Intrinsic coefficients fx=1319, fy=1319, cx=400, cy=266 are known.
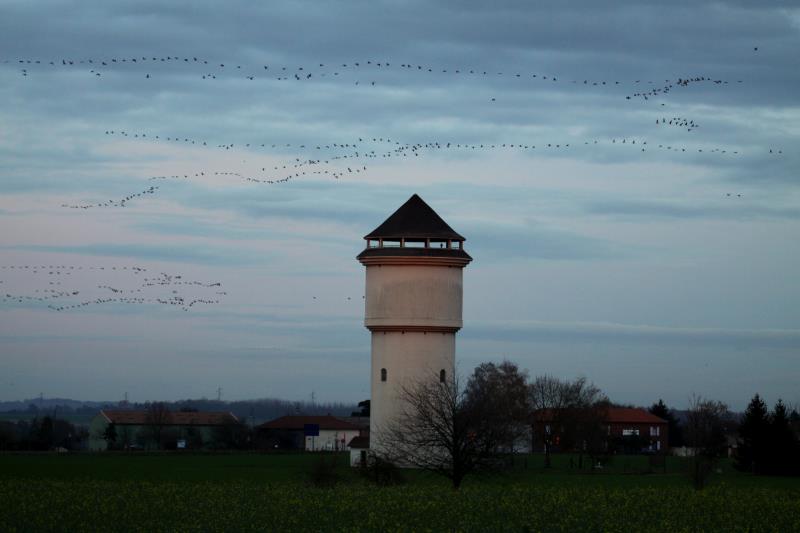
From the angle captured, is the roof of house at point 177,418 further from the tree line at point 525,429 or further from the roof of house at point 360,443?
the roof of house at point 360,443

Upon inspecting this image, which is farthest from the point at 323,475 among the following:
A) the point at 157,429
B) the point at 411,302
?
the point at 157,429

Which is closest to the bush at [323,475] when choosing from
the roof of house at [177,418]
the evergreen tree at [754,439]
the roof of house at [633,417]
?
the evergreen tree at [754,439]

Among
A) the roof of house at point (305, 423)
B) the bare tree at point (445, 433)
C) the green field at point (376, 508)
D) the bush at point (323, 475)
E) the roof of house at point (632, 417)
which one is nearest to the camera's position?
the green field at point (376, 508)

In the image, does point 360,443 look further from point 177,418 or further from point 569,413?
point 177,418

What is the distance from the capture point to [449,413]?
43844mm

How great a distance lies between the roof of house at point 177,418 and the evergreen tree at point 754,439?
60789mm

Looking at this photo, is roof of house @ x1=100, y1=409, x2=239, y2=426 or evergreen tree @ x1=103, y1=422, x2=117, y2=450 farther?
roof of house @ x1=100, y1=409, x2=239, y2=426

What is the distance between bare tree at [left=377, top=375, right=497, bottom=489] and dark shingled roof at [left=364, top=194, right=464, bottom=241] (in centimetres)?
555

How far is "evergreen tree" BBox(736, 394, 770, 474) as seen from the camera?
68.3 metres

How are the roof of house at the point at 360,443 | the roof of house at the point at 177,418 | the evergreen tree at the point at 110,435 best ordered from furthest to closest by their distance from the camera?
the roof of house at the point at 177,418, the evergreen tree at the point at 110,435, the roof of house at the point at 360,443

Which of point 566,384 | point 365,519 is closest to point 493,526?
point 365,519

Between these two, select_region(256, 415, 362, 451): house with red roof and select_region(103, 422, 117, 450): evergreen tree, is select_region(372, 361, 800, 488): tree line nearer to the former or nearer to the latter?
select_region(256, 415, 362, 451): house with red roof

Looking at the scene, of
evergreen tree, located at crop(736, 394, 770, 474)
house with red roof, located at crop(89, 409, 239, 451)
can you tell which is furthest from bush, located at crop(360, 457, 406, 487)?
house with red roof, located at crop(89, 409, 239, 451)

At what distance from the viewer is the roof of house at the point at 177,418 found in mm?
124375
